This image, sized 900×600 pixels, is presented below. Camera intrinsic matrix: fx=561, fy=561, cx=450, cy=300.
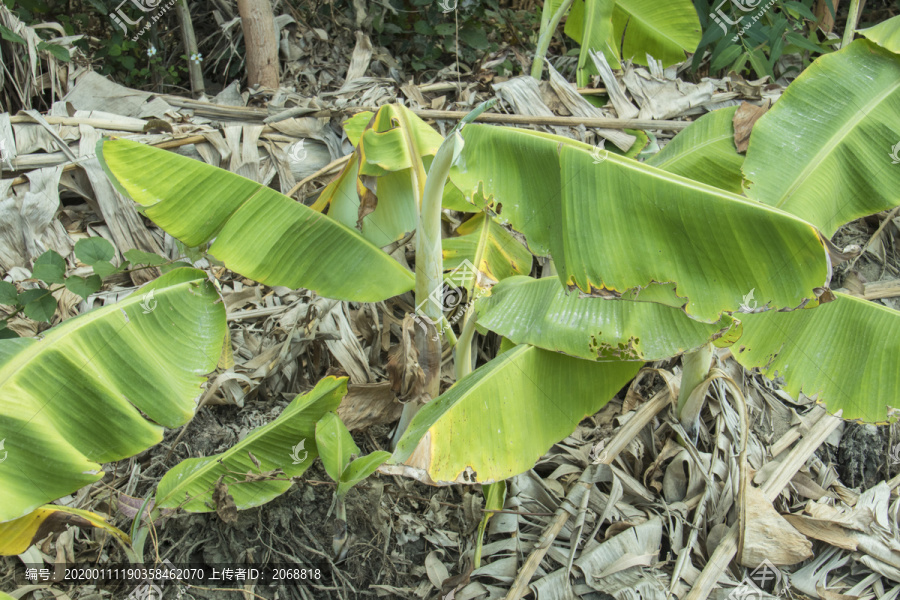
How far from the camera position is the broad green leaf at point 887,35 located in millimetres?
1518

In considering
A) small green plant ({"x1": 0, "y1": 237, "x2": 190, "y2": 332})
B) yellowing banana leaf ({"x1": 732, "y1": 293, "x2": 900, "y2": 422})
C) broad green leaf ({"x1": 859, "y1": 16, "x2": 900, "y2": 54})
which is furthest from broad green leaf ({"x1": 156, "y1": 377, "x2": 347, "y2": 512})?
broad green leaf ({"x1": 859, "y1": 16, "x2": 900, "y2": 54})

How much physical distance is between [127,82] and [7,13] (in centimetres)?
69

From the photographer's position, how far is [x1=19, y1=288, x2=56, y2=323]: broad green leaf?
150 cm

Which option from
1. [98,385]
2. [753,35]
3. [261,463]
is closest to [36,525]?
[98,385]

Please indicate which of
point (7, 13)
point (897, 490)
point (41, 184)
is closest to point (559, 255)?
point (897, 490)

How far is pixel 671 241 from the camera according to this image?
1.08m

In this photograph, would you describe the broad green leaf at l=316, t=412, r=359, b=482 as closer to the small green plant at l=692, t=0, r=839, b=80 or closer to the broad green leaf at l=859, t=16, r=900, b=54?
the broad green leaf at l=859, t=16, r=900, b=54

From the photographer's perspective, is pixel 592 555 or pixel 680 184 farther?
pixel 592 555

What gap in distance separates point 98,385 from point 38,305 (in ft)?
1.87

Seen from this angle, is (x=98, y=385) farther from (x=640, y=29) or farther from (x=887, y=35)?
(x=640, y=29)

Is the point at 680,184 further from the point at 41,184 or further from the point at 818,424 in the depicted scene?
the point at 41,184

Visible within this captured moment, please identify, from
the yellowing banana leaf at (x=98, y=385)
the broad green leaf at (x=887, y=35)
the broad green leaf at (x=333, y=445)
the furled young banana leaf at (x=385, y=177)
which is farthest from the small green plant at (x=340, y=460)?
the broad green leaf at (x=887, y=35)

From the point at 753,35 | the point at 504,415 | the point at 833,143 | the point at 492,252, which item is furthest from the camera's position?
the point at 753,35

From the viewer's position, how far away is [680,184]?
42.2 inches
